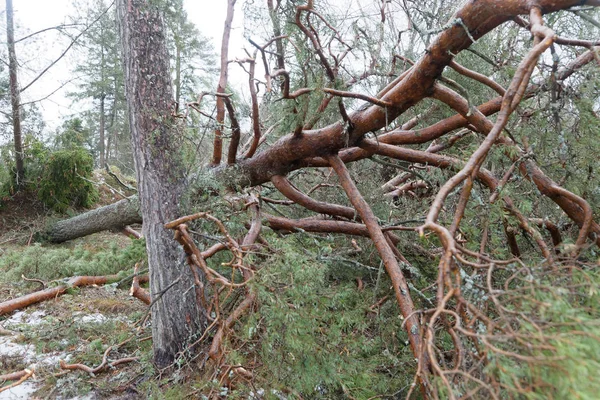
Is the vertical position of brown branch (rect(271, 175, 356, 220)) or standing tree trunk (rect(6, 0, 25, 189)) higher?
standing tree trunk (rect(6, 0, 25, 189))

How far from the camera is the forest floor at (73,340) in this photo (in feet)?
8.49

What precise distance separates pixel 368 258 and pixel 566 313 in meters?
2.41

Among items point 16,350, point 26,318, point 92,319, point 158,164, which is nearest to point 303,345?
point 158,164

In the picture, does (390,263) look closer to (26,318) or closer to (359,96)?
(359,96)

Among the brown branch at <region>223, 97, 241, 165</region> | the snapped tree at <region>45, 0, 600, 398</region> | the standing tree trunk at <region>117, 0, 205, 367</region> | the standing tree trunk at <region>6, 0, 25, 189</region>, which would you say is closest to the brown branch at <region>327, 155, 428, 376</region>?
the snapped tree at <region>45, 0, 600, 398</region>

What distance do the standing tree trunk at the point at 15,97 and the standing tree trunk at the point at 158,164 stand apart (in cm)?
729

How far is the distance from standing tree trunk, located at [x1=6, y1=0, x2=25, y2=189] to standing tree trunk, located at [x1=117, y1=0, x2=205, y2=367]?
729 cm

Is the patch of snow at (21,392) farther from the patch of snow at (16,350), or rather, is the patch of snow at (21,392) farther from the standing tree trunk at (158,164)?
the standing tree trunk at (158,164)

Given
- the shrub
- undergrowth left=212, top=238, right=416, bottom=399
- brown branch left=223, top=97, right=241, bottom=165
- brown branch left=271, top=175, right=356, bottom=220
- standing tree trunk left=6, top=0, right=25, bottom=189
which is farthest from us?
the shrub

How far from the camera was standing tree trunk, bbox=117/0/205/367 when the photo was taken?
2525 millimetres

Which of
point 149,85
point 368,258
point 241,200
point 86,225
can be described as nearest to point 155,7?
point 149,85

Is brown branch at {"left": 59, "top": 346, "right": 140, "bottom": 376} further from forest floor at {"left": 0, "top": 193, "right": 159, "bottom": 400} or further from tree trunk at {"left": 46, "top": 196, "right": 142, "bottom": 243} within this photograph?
tree trunk at {"left": 46, "top": 196, "right": 142, "bottom": 243}

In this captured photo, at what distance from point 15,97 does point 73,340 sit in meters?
7.23

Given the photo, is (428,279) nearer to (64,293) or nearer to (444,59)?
(444,59)
